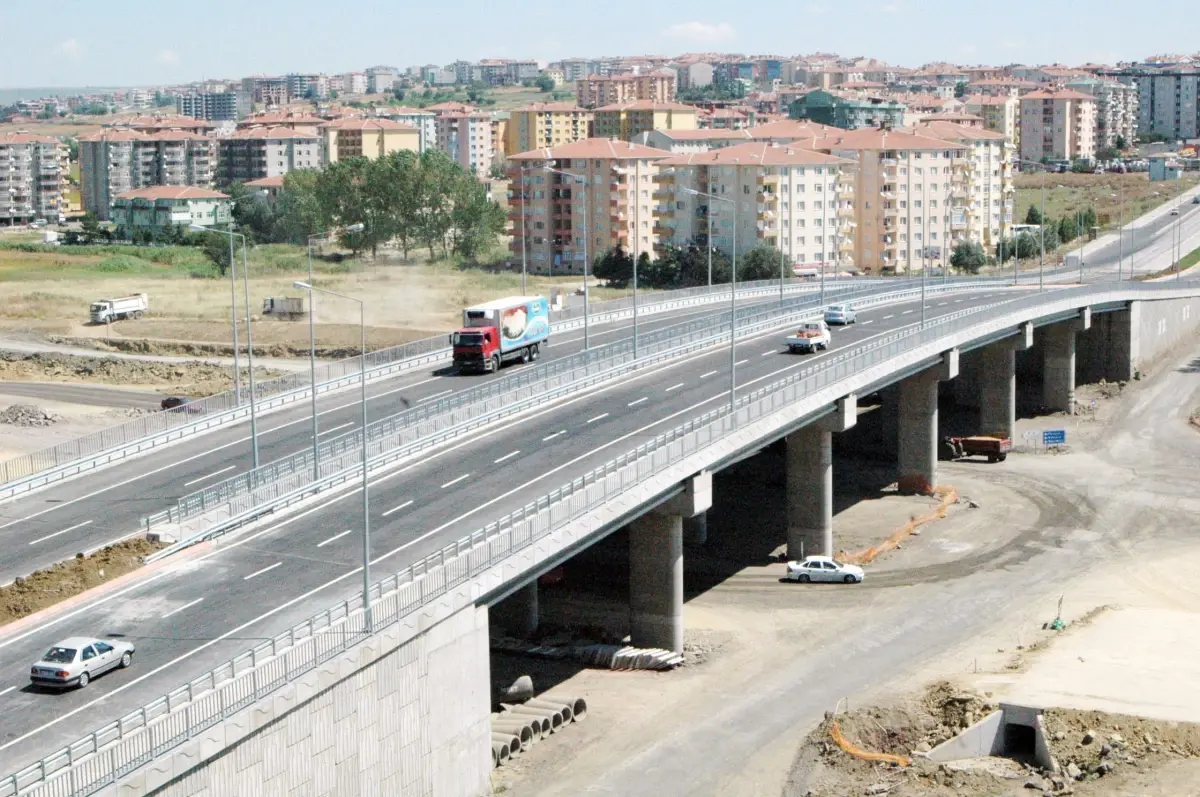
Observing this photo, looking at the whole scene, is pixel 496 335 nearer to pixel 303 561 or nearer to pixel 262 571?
pixel 303 561

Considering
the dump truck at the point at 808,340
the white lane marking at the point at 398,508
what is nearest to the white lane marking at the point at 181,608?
the white lane marking at the point at 398,508

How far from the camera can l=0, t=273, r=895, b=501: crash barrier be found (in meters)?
54.0

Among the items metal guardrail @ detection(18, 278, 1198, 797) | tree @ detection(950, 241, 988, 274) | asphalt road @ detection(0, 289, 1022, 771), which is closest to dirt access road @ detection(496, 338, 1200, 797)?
metal guardrail @ detection(18, 278, 1198, 797)

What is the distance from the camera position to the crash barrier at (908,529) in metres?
68.7

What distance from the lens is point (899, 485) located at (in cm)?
8188

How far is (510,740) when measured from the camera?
4522 centimetres

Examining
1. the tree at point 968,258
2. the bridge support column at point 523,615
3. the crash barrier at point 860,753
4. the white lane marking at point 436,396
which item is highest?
the tree at point 968,258

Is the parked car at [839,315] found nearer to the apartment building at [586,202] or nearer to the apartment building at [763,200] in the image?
the apartment building at [763,200]

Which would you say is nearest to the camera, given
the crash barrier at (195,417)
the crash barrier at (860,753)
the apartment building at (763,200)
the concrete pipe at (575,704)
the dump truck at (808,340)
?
the crash barrier at (860,753)

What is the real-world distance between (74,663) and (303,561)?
9272mm

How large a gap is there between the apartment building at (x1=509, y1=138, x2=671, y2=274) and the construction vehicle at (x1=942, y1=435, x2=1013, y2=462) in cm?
7468

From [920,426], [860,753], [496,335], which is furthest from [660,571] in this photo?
[920,426]

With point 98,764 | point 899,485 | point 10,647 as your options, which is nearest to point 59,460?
point 10,647

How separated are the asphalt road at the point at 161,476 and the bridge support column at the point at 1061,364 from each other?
44.2m
